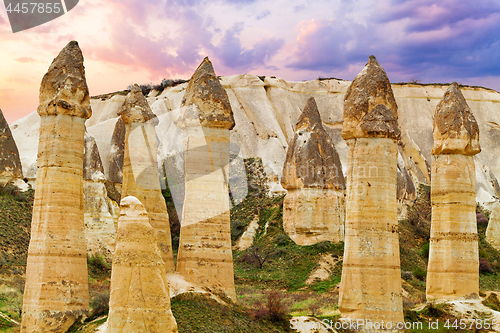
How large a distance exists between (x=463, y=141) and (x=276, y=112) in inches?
1553

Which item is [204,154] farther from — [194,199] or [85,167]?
[85,167]

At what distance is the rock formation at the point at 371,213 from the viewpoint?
1545 centimetres

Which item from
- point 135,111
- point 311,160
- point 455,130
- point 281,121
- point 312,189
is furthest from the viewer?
point 281,121

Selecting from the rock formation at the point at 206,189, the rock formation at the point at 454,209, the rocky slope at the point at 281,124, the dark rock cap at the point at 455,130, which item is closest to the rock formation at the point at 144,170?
the rock formation at the point at 206,189

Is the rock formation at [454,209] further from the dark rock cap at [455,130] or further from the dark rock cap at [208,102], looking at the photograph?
the dark rock cap at [208,102]

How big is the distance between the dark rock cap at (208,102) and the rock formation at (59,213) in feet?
10.2

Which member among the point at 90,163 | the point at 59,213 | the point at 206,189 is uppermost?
the point at 90,163

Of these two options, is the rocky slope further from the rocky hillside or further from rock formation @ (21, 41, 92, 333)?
rock formation @ (21, 41, 92, 333)

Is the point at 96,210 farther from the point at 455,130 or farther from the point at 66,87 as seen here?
the point at 455,130

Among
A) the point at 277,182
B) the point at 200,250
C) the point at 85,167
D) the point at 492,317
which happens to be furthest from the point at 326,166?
the point at 200,250

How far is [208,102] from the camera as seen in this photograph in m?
16.9

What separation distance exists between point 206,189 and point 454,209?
327 inches

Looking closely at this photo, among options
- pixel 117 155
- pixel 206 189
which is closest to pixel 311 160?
pixel 117 155

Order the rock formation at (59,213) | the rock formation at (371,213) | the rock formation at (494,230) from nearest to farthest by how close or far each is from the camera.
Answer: the rock formation at (59,213) → the rock formation at (371,213) → the rock formation at (494,230)
